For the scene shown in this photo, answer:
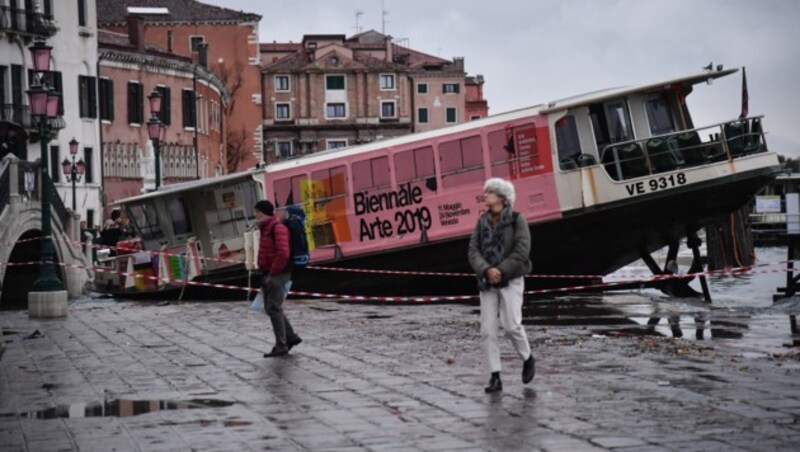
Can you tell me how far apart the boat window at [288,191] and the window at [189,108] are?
4243 centimetres

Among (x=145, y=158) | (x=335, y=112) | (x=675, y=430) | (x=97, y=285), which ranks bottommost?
(x=675, y=430)

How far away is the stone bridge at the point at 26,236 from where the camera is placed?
101 feet

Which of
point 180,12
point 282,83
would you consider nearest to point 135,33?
point 180,12

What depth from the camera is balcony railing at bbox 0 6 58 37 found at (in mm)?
54225

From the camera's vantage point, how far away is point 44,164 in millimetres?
26719

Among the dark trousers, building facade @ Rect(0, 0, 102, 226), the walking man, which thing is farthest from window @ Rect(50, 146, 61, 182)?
the dark trousers

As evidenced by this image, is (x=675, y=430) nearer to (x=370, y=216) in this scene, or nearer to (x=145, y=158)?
(x=370, y=216)

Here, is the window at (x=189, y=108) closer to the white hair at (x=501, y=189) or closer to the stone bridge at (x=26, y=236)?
the stone bridge at (x=26, y=236)

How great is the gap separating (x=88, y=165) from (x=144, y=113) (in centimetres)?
671

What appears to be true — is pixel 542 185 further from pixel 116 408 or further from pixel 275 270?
pixel 116 408

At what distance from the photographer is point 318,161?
3002 centimetres

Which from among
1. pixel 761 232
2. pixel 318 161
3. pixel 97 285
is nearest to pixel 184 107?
pixel 761 232

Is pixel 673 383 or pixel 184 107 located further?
pixel 184 107

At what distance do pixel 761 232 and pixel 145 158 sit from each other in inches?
1297
